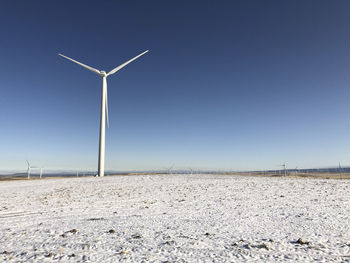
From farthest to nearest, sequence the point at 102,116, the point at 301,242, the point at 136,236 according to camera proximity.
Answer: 1. the point at 102,116
2. the point at 136,236
3. the point at 301,242

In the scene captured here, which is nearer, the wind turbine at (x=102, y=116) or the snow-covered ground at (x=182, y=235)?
the snow-covered ground at (x=182, y=235)

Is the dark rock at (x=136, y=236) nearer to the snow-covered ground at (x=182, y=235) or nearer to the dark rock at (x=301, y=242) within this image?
the snow-covered ground at (x=182, y=235)

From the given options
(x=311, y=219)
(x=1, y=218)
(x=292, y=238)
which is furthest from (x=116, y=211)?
(x=311, y=219)

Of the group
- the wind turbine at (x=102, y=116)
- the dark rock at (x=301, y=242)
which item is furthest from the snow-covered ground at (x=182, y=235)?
the wind turbine at (x=102, y=116)

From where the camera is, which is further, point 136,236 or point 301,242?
point 136,236

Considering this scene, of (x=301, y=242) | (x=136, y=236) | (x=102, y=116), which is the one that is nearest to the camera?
(x=301, y=242)

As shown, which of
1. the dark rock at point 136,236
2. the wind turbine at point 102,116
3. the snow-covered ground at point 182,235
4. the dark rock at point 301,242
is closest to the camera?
the snow-covered ground at point 182,235

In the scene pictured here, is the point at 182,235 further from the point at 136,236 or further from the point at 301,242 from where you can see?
the point at 301,242

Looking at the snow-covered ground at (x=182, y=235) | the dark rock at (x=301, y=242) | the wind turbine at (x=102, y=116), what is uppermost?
the wind turbine at (x=102, y=116)

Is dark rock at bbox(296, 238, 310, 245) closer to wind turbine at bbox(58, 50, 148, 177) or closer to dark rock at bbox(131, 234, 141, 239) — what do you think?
dark rock at bbox(131, 234, 141, 239)

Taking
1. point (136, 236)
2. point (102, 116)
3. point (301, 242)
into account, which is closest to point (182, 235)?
point (136, 236)

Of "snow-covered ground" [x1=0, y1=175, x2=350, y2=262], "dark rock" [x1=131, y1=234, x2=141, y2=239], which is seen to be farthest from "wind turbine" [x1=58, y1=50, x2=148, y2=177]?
"dark rock" [x1=131, y1=234, x2=141, y2=239]

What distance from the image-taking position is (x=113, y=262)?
16.1ft

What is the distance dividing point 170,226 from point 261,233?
10.1 feet
